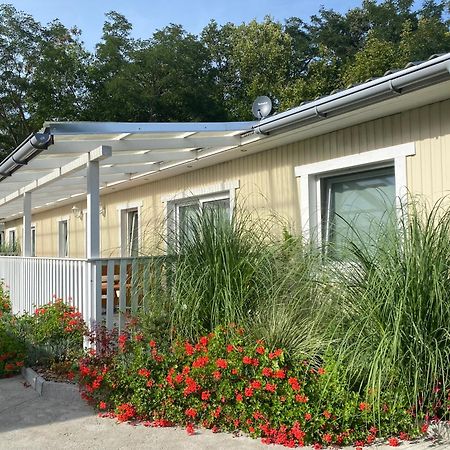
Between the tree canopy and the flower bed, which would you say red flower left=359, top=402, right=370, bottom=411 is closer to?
the flower bed

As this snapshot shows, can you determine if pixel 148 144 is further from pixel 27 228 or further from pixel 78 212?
pixel 78 212

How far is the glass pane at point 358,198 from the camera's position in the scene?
19.0 feet

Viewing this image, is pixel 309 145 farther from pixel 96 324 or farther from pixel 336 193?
pixel 96 324

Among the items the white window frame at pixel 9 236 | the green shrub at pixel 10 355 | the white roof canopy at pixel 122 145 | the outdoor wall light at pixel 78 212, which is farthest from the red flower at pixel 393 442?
the white window frame at pixel 9 236

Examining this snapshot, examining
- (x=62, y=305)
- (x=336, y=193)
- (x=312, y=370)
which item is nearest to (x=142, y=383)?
(x=312, y=370)

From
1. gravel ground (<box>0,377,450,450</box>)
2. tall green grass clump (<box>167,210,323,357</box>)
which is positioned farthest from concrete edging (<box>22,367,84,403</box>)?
tall green grass clump (<box>167,210,323,357</box>)

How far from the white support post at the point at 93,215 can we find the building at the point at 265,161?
0.04 feet

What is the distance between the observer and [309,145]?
6.68 m

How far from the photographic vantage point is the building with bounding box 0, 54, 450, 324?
5.19 metres

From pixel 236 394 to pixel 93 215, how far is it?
2928mm

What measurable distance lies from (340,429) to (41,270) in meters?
5.30

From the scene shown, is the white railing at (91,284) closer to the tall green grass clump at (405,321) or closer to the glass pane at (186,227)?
the glass pane at (186,227)

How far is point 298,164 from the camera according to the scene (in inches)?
270

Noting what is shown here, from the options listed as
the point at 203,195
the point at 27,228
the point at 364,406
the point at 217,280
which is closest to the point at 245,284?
the point at 217,280
